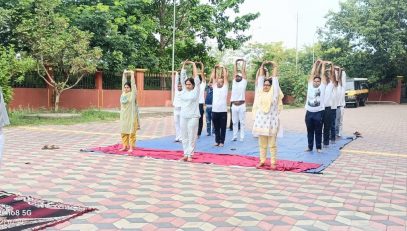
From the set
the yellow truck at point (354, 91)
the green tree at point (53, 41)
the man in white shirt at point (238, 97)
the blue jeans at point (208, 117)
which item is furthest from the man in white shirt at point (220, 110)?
the yellow truck at point (354, 91)

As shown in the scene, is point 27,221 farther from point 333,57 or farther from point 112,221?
point 333,57

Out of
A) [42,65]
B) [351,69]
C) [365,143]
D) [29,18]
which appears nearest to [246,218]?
[365,143]

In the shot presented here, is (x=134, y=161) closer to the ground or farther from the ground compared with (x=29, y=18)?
closer to the ground

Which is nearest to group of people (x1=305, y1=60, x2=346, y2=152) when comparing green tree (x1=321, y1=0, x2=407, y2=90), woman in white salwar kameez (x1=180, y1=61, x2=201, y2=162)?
woman in white salwar kameez (x1=180, y1=61, x2=201, y2=162)

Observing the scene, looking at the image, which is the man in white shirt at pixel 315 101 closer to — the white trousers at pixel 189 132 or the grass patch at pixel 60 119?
the white trousers at pixel 189 132

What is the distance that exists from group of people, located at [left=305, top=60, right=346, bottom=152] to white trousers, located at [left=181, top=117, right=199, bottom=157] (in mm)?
2427

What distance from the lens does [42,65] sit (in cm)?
1555

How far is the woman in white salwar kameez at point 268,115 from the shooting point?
6.77m

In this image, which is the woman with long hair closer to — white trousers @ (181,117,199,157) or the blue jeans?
white trousers @ (181,117,199,157)

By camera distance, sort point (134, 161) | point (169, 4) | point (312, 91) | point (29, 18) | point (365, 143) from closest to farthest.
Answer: point (134, 161)
point (312, 91)
point (365, 143)
point (29, 18)
point (169, 4)

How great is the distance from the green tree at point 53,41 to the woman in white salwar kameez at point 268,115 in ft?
33.1

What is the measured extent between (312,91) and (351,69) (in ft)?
87.8

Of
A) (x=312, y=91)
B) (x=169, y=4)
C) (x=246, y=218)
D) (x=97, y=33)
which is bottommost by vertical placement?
(x=246, y=218)

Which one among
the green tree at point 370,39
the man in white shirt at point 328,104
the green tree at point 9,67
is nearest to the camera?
the man in white shirt at point 328,104
